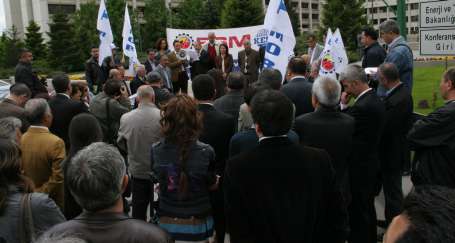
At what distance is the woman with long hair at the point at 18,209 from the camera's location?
→ 10.1 ft

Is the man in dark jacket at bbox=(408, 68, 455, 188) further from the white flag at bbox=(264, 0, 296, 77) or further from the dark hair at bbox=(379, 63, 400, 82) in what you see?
the white flag at bbox=(264, 0, 296, 77)

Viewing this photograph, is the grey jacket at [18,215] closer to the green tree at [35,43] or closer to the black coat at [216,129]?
the black coat at [216,129]

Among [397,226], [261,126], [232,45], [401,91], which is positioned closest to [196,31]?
[232,45]

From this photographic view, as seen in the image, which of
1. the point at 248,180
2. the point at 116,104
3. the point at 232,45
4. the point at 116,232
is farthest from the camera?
the point at 232,45

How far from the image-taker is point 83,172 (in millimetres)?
2637

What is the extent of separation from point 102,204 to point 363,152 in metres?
3.27

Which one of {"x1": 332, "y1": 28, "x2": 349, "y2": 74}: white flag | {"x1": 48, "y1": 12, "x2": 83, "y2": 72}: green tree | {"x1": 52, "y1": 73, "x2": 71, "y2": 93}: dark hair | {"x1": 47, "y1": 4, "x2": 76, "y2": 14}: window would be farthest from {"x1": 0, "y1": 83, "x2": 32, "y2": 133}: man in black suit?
{"x1": 47, "y1": 4, "x2": 76, "y2": 14}: window

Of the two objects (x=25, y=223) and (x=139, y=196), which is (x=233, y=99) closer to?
(x=139, y=196)

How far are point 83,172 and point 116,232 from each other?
369 mm

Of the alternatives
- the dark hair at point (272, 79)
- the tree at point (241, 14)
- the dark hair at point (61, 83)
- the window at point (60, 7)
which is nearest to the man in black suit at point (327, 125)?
the dark hair at point (272, 79)

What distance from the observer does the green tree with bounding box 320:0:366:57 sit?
55.8 meters

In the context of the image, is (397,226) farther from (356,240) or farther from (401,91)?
(401,91)

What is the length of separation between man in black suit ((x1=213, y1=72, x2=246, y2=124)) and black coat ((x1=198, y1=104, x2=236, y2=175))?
0.96 metres

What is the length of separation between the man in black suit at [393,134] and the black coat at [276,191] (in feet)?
9.30
